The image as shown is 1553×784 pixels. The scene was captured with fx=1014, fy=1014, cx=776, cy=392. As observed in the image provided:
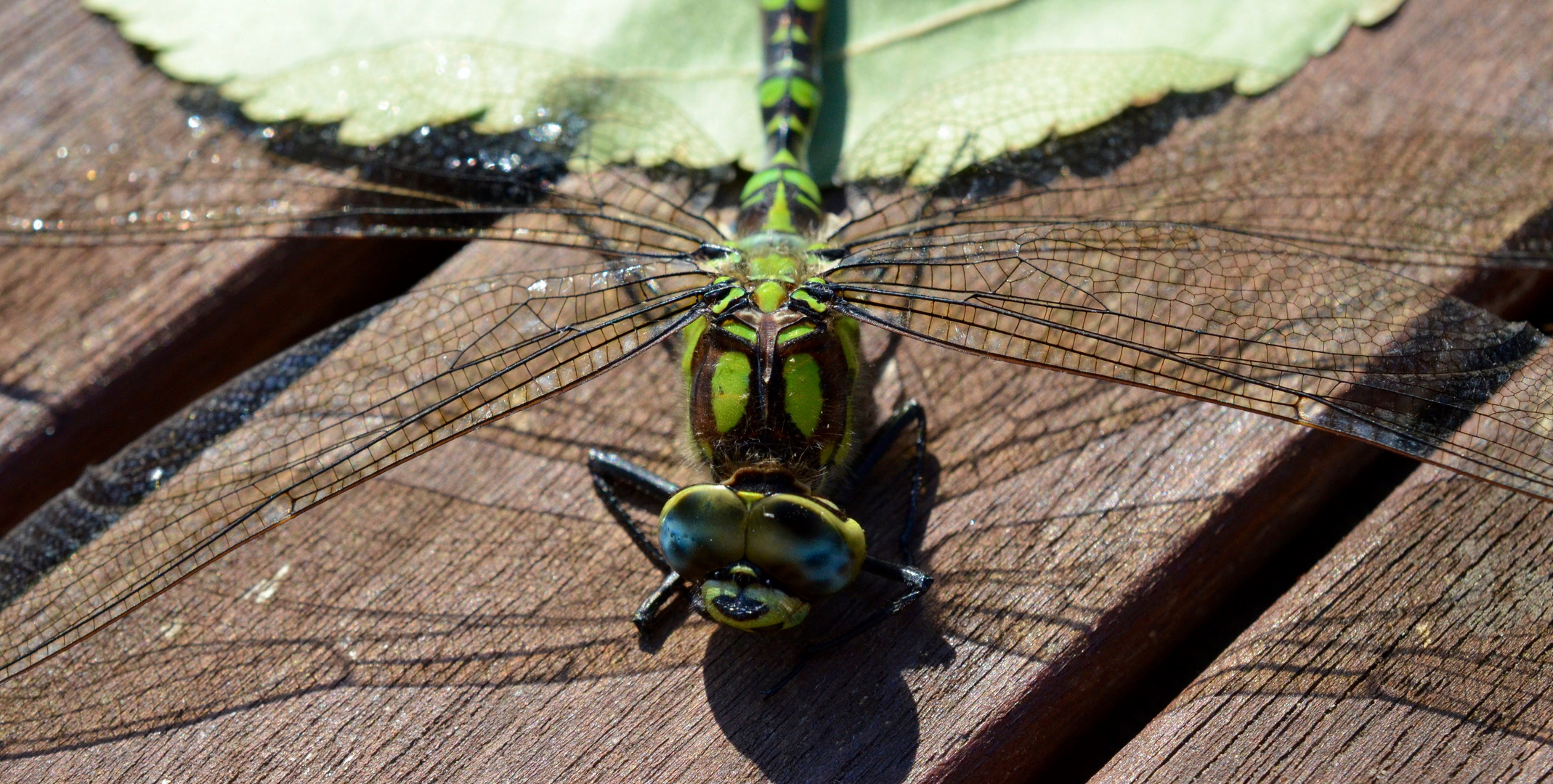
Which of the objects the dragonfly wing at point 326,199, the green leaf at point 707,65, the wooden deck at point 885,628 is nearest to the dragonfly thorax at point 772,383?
the wooden deck at point 885,628

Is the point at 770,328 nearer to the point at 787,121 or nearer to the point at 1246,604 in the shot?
the point at 787,121

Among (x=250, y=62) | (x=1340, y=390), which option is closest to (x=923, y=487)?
(x=1340, y=390)

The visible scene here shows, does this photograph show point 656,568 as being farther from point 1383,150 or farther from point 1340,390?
point 1383,150

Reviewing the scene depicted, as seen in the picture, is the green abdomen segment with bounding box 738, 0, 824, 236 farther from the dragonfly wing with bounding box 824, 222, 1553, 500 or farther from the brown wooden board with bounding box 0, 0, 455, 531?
the brown wooden board with bounding box 0, 0, 455, 531

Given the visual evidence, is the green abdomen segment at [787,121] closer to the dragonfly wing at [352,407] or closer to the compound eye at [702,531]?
the dragonfly wing at [352,407]

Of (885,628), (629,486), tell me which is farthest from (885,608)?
(629,486)
